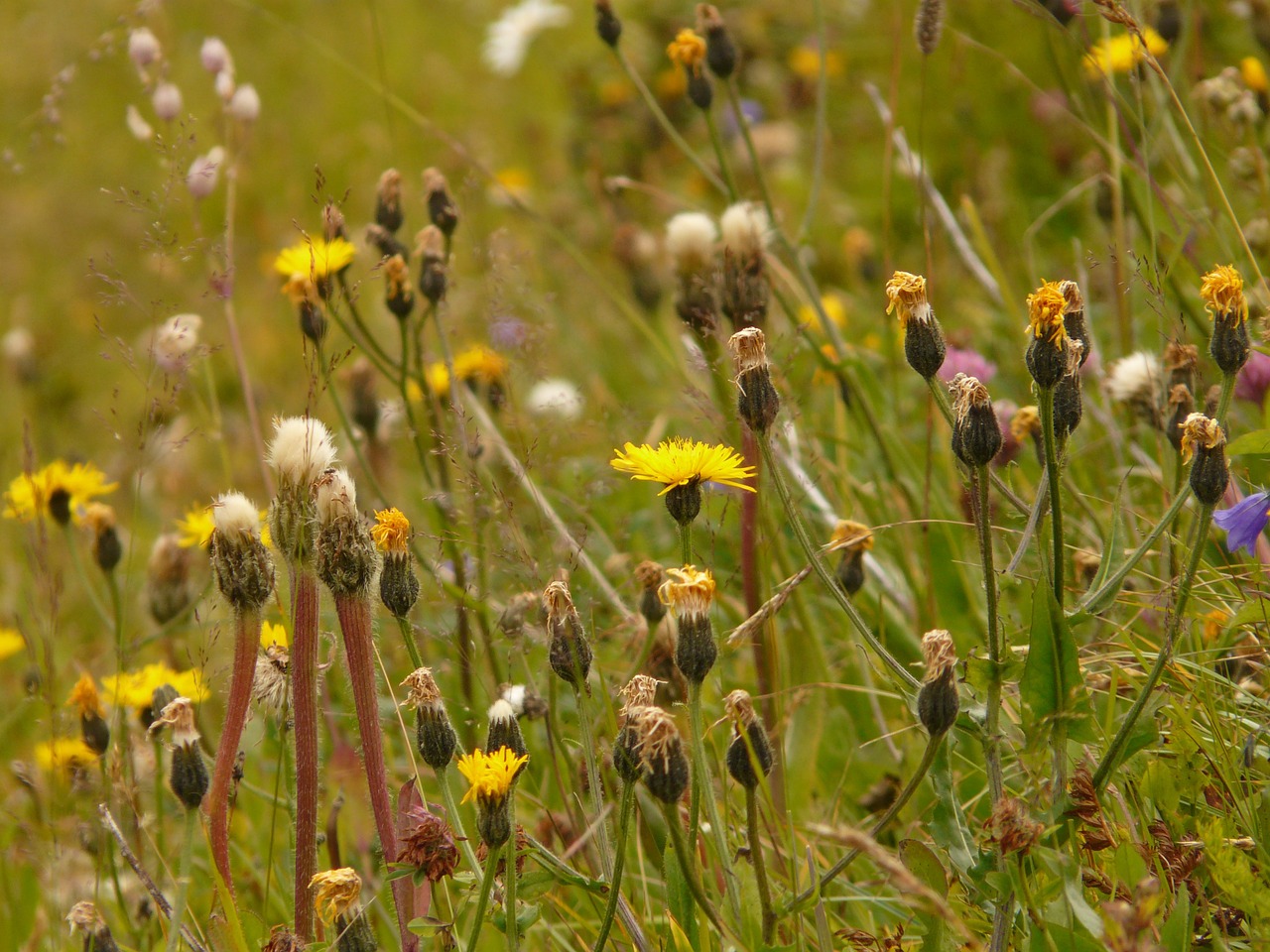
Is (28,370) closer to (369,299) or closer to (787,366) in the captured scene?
(369,299)

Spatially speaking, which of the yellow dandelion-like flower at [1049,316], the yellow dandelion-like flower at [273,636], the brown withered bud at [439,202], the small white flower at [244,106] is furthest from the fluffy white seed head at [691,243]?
the yellow dandelion-like flower at [1049,316]

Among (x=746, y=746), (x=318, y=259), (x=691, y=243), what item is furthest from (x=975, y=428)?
(x=691, y=243)

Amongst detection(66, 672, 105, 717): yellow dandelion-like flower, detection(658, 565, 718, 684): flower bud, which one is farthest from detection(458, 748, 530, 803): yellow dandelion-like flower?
detection(66, 672, 105, 717): yellow dandelion-like flower

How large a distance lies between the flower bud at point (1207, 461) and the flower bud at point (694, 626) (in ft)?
1.33

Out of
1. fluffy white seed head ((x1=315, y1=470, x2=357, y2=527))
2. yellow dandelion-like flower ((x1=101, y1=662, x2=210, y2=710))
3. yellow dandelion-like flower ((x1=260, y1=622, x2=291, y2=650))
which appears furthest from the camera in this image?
yellow dandelion-like flower ((x1=101, y1=662, x2=210, y2=710))

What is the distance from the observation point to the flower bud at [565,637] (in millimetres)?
1090

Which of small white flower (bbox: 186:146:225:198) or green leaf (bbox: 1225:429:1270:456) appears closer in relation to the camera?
green leaf (bbox: 1225:429:1270:456)

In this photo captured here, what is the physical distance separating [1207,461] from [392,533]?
71 centimetres

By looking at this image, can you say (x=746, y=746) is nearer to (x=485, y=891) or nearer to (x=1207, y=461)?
(x=485, y=891)

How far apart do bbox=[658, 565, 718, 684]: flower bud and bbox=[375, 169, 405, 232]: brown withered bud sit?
41.0 inches

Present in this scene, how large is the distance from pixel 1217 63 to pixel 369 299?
8.47ft

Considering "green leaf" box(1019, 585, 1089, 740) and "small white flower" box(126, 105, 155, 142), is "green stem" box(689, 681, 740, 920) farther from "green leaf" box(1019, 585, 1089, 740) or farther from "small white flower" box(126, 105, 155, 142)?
"small white flower" box(126, 105, 155, 142)

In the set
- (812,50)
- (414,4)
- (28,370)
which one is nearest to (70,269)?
(28,370)

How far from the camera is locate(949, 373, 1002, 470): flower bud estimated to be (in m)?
0.99
